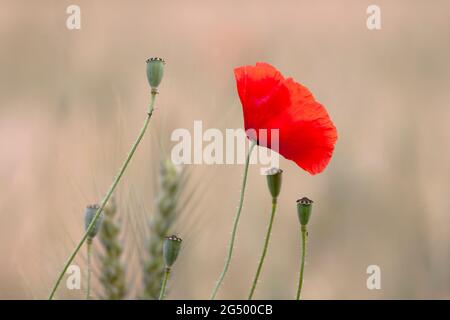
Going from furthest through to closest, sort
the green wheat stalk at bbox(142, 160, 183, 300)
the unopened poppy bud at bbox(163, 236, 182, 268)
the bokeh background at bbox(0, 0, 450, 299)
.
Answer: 1. the bokeh background at bbox(0, 0, 450, 299)
2. the green wheat stalk at bbox(142, 160, 183, 300)
3. the unopened poppy bud at bbox(163, 236, 182, 268)

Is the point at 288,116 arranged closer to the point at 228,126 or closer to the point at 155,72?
the point at 155,72

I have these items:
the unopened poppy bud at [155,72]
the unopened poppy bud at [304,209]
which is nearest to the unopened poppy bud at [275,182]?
the unopened poppy bud at [304,209]

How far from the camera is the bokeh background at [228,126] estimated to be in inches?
71.4

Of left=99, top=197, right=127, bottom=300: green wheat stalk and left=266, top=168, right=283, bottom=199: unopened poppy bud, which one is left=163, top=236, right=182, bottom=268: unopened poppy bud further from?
left=99, top=197, right=127, bottom=300: green wheat stalk

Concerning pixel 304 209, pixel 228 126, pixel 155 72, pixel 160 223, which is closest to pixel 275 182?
pixel 304 209

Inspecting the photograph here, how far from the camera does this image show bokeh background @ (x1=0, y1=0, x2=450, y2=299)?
1.81 m

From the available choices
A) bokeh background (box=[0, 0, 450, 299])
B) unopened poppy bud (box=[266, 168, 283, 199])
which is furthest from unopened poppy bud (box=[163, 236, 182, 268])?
bokeh background (box=[0, 0, 450, 299])

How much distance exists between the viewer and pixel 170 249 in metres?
0.93

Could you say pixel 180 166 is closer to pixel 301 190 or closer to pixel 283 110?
pixel 283 110

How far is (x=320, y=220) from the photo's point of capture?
8.26 feet

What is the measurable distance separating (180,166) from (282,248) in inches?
35.4

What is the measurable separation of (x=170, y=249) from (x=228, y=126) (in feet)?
3.58

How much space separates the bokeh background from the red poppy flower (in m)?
0.27

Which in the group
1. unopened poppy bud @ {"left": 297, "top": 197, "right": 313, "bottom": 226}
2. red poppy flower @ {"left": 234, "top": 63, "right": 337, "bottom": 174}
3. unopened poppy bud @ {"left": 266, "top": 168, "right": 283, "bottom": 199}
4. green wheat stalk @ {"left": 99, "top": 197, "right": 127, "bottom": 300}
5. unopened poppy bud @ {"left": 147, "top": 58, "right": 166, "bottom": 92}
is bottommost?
green wheat stalk @ {"left": 99, "top": 197, "right": 127, "bottom": 300}
